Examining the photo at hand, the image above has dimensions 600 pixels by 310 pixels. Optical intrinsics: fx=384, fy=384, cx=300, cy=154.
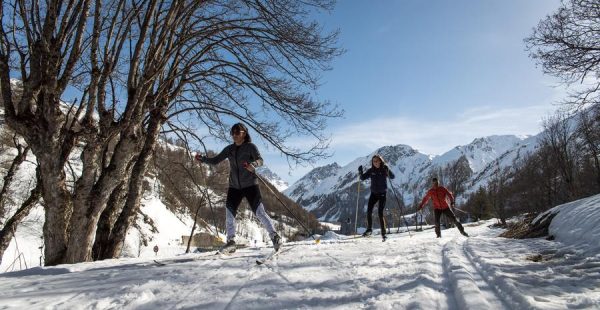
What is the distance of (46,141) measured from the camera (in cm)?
646

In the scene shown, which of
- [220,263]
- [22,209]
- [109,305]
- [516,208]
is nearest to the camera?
[109,305]

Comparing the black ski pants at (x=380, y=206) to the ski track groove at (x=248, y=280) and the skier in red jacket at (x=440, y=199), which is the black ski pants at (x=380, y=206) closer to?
the skier in red jacket at (x=440, y=199)

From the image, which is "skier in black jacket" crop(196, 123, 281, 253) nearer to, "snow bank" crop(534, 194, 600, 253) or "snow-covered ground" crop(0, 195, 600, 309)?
"snow-covered ground" crop(0, 195, 600, 309)

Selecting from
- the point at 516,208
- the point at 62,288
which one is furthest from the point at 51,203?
the point at 516,208

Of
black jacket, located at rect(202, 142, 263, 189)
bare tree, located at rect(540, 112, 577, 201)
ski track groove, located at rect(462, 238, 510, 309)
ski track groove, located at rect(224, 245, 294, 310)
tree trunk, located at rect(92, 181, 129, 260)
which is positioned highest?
Answer: bare tree, located at rect(540, 112, 577, 201)

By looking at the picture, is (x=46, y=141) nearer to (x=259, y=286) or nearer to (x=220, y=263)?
(x=220, y=263)

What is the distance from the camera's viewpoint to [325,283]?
4.04 metres

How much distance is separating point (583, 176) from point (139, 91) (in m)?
59.9

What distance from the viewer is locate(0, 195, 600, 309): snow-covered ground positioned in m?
3.37

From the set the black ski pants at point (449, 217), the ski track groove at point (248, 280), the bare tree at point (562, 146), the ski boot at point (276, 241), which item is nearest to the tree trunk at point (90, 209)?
the ski boot at point (276, 241)

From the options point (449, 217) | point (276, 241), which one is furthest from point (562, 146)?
point (276, 241)

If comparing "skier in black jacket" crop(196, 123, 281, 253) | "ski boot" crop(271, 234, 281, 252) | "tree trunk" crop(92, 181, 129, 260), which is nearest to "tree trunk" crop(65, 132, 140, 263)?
"tree trunk" crop(92, 181, 129, 260)

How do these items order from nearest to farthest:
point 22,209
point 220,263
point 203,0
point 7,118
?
1. point 220,263
2. point 7,118
3. point 203,0
4. point 22,209

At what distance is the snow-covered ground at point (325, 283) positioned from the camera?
133 inches
